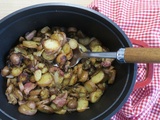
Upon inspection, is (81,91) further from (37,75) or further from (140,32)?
(140,32)

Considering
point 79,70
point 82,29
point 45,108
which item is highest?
point 82,29

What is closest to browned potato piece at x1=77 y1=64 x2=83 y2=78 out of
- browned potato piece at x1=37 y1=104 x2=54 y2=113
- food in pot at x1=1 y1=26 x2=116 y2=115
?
food in pot at x1=1 y1=26 x2=116 y2=115

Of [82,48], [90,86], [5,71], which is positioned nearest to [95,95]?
[90,86]

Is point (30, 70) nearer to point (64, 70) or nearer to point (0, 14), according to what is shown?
point (64, 70)

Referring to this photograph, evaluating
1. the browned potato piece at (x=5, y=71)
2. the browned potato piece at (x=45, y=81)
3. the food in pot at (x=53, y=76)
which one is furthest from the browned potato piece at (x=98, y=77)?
the browned potato piece at (x=5, y=71)

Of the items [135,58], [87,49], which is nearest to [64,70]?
[87,49]

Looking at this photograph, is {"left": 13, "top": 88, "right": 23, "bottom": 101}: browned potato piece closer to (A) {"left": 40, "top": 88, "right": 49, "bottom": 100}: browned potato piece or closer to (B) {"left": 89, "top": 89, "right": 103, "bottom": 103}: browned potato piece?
(A) {"left": 40, "top": 88, "right": 49, "bottom": 100}: browned potato piece

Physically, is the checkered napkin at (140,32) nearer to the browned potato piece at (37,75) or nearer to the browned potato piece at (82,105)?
the browned potato piece at (82,105)
